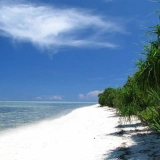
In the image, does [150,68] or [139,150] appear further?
[139,150]

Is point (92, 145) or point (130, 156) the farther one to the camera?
point (92, 145)

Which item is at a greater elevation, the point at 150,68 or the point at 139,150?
the point at 150,68

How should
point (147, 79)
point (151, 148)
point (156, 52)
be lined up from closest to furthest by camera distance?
point (156, 52), point (147, 79), point (151, 148)

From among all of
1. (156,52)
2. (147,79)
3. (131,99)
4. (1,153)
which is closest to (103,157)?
(147,79)

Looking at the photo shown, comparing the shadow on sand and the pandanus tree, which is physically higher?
the pandanus tree

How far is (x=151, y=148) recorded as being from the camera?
12.5 m

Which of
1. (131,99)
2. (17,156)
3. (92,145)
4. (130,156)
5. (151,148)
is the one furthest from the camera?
(131,99)

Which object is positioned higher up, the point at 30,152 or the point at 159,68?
the point at 159,68

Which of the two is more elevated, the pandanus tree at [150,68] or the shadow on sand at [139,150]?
the pandanus tree at [150,68]

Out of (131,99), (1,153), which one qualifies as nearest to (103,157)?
(1,153)

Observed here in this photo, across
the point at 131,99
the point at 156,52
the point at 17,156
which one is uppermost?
the point at 156,52

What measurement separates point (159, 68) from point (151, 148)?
14.0 ft

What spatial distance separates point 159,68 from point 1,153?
9481 mm

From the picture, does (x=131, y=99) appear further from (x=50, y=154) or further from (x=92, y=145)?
(x=50, y=154)
